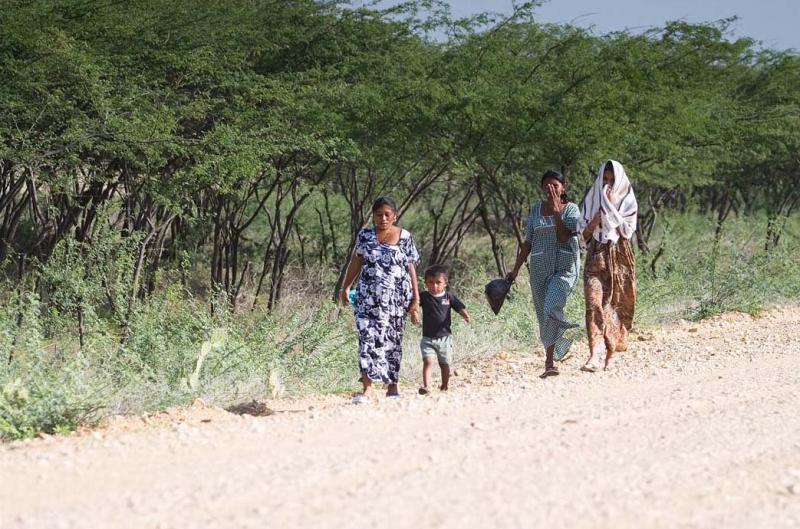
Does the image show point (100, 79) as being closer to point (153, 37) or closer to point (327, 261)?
point (153, 37)

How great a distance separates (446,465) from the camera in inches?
209

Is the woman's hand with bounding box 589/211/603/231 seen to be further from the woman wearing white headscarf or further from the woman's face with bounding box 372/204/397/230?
the woman's face with bounding box 372/204/397/230

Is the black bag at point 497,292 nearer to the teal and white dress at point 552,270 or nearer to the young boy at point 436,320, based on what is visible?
the teal and white dress at point 552,270

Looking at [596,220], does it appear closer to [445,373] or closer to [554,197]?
[554,197]

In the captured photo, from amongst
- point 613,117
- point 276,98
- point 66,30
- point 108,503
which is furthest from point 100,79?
point 108,503

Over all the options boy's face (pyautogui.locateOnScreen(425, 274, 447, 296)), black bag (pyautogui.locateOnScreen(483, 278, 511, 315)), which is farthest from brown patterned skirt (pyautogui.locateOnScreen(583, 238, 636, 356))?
boy's face (pyautogui.locateOnScreen(425, 274, 447, 296))

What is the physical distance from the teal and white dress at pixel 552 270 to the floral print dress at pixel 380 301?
1467 millimetres

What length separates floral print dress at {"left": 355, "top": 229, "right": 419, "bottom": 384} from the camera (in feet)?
27.2

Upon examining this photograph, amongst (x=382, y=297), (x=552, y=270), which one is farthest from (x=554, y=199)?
(x=382, y=297)

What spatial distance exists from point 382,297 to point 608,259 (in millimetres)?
2116

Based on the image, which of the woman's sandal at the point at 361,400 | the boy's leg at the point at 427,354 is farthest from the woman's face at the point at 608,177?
the woman's sandal at the point at 361,400

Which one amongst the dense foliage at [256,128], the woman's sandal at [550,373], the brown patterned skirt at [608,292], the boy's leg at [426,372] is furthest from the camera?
the dense foliage at [256,128]

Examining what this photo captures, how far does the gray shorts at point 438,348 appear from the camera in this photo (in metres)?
8.70

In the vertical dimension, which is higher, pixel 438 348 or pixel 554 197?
pixel 554 197
